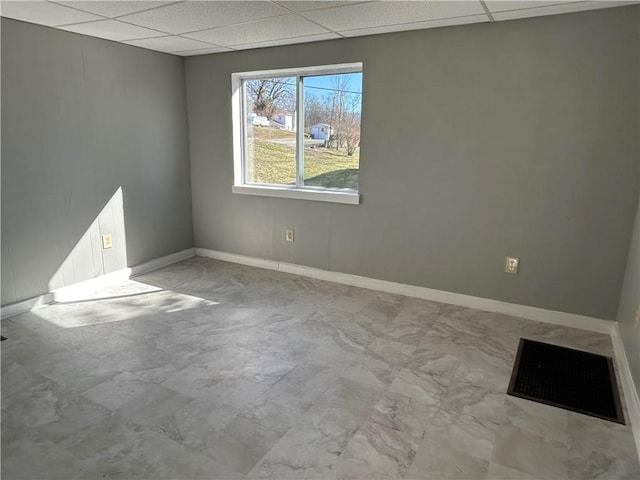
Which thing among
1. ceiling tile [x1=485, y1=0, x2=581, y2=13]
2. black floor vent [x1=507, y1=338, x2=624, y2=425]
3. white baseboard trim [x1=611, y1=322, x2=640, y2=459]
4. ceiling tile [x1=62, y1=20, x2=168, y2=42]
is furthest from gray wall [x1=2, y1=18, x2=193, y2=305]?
white baseboard trim [x1=611, y1=322, x2=640, y2=459]

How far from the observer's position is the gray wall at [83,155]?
9.70 ft

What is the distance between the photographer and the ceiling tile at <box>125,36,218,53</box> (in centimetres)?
338

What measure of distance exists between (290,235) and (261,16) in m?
1.92

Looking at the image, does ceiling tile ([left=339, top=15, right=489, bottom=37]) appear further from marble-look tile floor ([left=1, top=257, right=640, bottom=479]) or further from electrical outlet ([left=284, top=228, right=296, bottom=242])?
marble-look tile floor ([left=1, top=257, right=640, bottom=479])

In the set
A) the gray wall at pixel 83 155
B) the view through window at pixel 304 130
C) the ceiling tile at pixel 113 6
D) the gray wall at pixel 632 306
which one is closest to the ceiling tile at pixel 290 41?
the view through window at pixel 304 130

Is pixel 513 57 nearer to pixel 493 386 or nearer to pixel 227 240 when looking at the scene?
pixel 493 386

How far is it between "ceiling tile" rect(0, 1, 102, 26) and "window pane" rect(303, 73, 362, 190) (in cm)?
174

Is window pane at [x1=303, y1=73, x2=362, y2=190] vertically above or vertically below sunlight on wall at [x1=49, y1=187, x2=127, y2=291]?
above

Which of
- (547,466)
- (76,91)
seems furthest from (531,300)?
(76,91)

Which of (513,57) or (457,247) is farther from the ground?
(513,57)

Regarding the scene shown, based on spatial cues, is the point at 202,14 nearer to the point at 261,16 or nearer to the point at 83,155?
the point at 261,16

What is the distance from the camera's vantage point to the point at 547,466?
67.4 inches

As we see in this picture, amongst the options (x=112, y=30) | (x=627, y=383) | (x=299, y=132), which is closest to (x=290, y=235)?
(x=299, y=132)

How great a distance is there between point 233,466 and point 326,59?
9.94 ft
